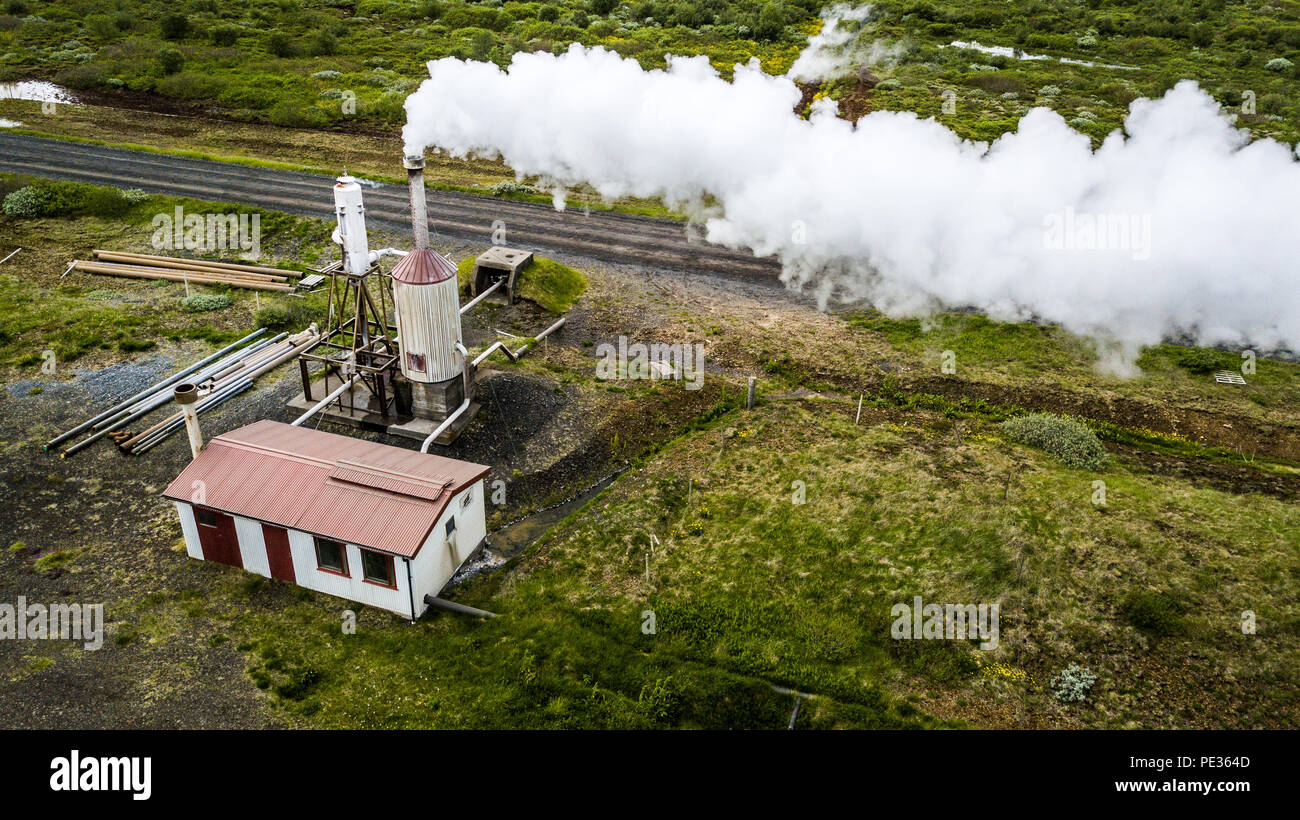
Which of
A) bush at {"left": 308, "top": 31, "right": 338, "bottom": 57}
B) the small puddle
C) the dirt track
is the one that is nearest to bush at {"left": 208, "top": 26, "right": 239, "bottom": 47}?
bush at {"left": 308, "top": 31, "right": 338, "bottom": 57}

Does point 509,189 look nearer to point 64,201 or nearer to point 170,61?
point 64,201

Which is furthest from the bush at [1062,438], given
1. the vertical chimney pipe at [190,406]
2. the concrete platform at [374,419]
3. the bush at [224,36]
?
the bush at [224,36]

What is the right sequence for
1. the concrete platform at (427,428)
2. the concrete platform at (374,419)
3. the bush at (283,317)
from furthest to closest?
1. the bush at (283,317)
2. the concrete platform at (374,419)
3. the concrete platform at (427,428)

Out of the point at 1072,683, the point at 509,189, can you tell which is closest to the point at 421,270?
the point at 1072,683

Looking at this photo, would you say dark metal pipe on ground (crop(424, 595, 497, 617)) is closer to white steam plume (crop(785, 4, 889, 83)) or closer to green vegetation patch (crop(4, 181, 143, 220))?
green vegetation patch (crop(4, 181, 143, 220))

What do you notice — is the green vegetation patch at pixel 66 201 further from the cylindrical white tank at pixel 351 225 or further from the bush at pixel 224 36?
the bush at pixel 224 36

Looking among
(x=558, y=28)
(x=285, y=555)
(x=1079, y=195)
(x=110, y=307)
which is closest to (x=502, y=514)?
(x=285, y=555)

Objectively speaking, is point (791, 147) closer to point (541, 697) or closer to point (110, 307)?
point (541, 697)
